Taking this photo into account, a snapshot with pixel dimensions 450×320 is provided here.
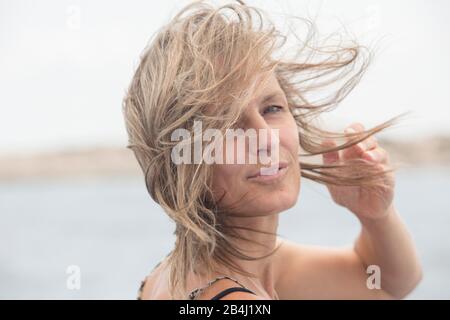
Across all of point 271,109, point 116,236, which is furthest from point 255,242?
point 116,236

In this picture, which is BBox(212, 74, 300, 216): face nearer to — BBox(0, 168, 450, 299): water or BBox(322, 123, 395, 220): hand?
BBox(322, 123, 395, 220): hand

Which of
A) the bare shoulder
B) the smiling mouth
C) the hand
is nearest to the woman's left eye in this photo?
the smiling mouth

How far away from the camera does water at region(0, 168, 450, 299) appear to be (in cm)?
323

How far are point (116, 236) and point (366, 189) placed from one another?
3.23 m

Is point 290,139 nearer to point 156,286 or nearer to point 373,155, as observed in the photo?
point 373,155

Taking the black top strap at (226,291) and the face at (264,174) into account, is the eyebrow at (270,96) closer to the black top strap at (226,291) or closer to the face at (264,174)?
the face at (264,174)

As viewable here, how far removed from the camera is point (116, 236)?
4188mm

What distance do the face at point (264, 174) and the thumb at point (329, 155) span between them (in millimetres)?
203

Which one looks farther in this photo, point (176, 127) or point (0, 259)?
point (0, 259)
